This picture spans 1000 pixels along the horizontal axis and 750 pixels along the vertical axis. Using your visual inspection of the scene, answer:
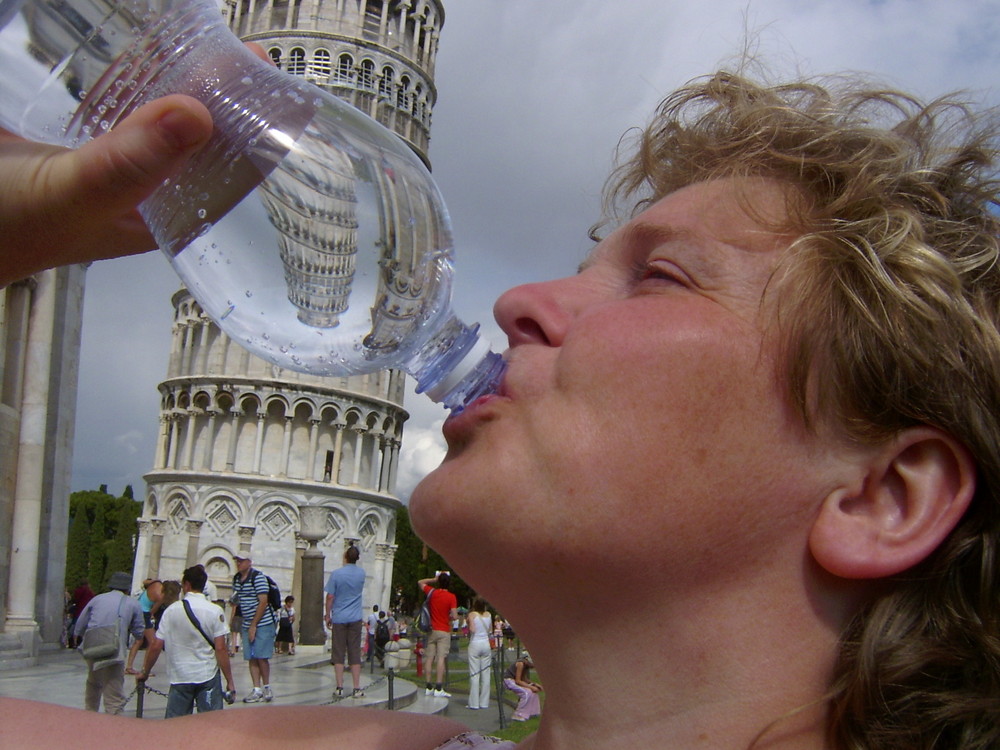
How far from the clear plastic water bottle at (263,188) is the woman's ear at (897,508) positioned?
1.82 ft

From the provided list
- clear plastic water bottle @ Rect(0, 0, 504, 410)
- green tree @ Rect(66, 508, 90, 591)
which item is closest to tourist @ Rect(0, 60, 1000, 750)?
clear plastic water bottle @ Rect(0, 0, 504, 410)

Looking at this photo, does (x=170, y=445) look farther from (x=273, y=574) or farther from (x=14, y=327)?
(x=14, y=327)

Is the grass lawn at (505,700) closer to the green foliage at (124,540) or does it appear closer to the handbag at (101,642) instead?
the handbag at (101,642)

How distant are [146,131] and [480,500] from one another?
57cm

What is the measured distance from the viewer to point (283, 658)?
57.0ft

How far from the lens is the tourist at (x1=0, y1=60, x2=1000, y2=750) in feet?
3.06

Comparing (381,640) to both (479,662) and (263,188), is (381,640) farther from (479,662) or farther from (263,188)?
(263,188)

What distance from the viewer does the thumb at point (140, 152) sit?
1.05 metres

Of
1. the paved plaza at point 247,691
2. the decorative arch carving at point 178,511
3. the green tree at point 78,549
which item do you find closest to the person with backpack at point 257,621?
the paved plaza at point 247,691

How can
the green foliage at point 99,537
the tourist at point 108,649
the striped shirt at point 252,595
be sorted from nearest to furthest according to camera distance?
the tourist at point 108,649 → the striped shirt at point 252,595 → the green foliage at point 99,537

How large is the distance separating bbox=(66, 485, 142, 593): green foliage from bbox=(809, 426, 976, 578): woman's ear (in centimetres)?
4317

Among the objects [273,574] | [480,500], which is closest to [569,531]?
[480,500]

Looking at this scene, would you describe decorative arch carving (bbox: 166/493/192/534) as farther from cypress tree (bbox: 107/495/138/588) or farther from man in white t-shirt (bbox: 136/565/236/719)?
man in white t-shirt (bbox: 136/565/236/719)

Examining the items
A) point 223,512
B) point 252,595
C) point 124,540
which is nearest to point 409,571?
point 124,540
